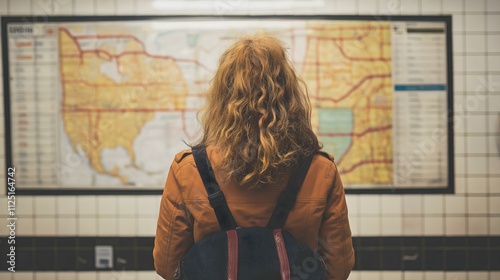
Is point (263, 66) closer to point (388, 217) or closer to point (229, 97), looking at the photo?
point (229, 97)

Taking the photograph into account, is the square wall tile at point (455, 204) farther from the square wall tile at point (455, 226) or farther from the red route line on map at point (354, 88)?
the red route line on map at point (354, 88)

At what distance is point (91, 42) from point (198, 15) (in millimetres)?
771

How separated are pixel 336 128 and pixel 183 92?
3.57ft

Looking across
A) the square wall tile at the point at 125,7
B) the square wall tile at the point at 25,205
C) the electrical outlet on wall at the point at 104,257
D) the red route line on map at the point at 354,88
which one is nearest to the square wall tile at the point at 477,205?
the red route line on map at the point at 354,88

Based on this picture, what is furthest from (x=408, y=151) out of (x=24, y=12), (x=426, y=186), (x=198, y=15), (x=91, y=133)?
(x=24, y=12)

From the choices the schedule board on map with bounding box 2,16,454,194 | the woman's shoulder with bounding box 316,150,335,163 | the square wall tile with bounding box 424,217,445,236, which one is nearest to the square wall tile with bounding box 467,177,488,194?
the schedule board on map with bounding box 2,16,454,194

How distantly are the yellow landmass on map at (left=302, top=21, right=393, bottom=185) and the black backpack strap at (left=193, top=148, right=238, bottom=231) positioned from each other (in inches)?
84.3

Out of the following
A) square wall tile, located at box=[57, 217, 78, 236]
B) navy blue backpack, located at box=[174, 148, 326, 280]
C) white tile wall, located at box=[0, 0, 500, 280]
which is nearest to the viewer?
navy blue backpack, located at box=[174, 148, 326, 280]

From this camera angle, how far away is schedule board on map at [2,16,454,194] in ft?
12.5

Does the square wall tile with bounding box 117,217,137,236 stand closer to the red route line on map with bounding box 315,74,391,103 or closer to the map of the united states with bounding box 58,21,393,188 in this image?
the map of the united states with bounding box 58,21,393,188

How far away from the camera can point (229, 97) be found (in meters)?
1.87

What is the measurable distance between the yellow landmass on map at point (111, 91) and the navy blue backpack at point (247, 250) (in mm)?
2127

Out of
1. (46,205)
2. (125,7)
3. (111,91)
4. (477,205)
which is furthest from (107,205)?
(477,205)

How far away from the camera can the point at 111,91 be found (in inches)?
152
